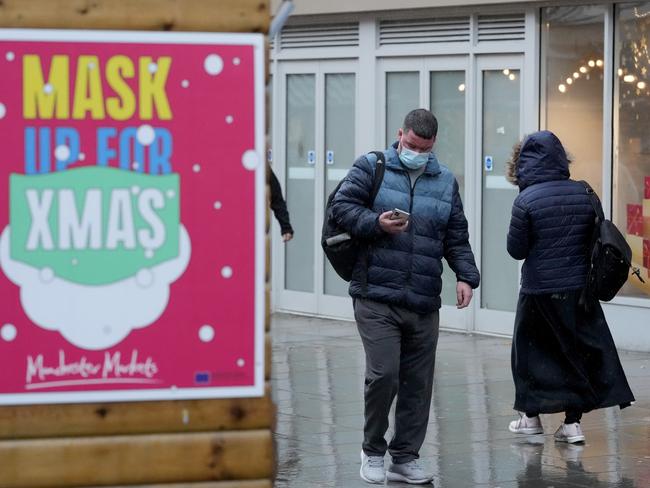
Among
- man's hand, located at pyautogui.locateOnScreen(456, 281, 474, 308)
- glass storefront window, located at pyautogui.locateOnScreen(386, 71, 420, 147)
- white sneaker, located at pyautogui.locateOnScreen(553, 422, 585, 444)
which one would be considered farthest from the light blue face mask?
glass storefront window, located at pyautogui.locateOnScreen(386, 71, 420, 147)

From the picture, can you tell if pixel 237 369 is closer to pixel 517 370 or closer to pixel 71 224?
pixel 71 224

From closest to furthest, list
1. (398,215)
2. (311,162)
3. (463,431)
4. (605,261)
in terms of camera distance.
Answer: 1. (398,215)
2. (605,261)
3. (463,431)
4. (311,162)

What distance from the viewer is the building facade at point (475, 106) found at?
13.0 m

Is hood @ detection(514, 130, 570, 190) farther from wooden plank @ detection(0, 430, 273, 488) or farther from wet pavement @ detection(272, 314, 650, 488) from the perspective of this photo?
wooden plank @ detection(0, 430, 273, 488)

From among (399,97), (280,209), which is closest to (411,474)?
(280,209)

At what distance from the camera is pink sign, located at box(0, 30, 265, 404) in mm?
4582

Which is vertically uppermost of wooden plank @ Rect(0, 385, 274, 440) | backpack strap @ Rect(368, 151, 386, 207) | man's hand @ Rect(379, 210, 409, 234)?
backpack strap @ Rect(368, 151, 386, 207)

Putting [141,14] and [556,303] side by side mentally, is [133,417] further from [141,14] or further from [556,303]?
[556,303]

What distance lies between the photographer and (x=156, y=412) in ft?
15.5

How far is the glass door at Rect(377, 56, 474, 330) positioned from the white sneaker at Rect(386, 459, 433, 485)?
643 cm

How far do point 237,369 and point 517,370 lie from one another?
177 inches

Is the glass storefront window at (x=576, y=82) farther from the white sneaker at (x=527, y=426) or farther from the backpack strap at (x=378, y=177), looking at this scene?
the backpack strap at (x=378, y=177)

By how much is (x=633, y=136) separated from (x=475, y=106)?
5.78 feet

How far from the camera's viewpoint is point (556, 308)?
8781 mm
